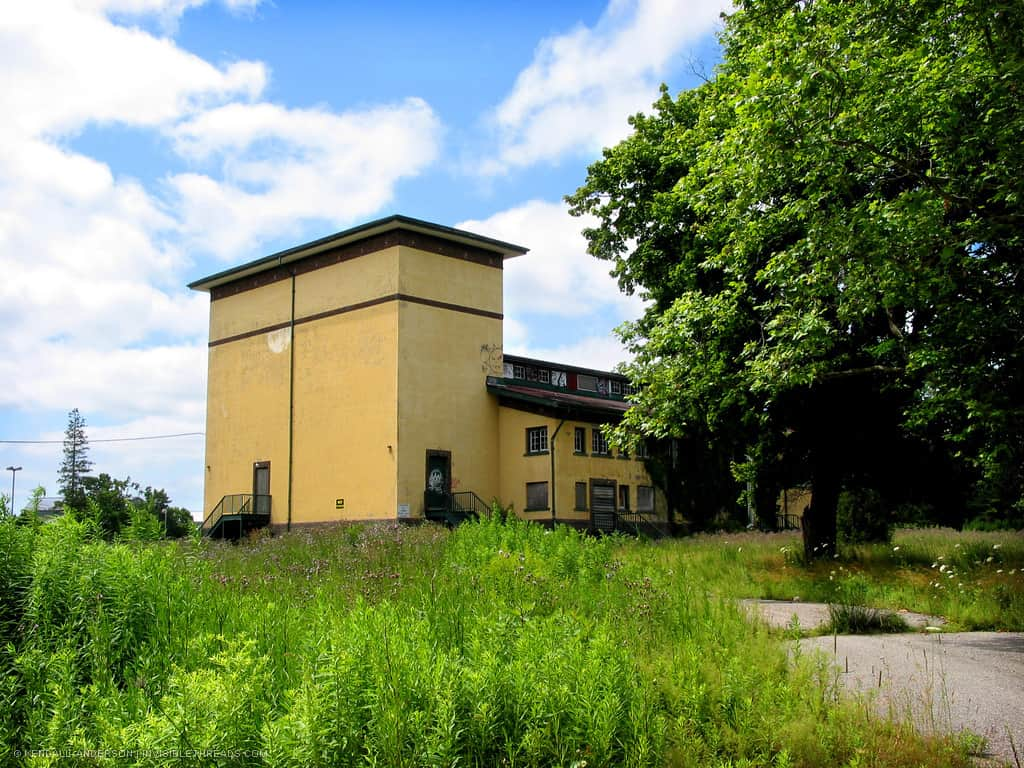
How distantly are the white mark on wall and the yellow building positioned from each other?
0.09 metres

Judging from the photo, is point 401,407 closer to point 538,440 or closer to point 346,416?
point 346,416

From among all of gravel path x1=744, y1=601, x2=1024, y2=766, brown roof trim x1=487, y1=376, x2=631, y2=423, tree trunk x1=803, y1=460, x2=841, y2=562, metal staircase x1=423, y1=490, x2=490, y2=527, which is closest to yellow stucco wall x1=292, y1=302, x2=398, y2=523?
metal staircase x1=423, y1=490, x2=490, y2=527

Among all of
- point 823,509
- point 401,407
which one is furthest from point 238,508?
point 823,509

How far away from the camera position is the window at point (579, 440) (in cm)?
3716

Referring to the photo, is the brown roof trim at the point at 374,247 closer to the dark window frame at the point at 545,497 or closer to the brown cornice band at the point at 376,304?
the brown cornice band at the point at 376,304

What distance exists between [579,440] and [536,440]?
70.4 inches

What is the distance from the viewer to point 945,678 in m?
8.57

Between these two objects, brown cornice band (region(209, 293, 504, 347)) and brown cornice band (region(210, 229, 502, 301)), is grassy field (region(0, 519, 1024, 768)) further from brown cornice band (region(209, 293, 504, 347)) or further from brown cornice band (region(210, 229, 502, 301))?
brown cornice band (region(210, 229, 502, 301))

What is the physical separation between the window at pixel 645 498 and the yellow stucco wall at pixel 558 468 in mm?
182

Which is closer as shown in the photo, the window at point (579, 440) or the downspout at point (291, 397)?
the window at point (579, 440)

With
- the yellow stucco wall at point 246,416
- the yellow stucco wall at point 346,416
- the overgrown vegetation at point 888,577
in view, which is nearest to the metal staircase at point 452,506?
the yellow stucco wall at point 346,416

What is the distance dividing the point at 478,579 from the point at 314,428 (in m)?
30.3

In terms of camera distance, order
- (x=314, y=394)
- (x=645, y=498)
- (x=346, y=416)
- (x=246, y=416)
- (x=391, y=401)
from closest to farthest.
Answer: (x=391, y=401)
(x=346, y=416)
(x=314, y=394)
(x=645, y=498)
(x=246, y=416)

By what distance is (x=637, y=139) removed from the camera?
22797mm
